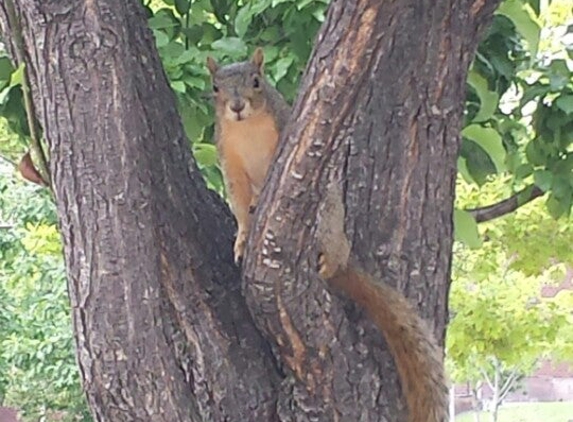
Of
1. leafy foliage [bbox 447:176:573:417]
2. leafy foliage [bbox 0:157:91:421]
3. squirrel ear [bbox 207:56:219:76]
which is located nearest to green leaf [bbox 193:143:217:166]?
squirrel ear [bbox 207:56:219:76]

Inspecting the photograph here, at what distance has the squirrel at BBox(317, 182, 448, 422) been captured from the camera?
1341mm

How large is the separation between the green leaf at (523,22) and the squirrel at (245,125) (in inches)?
14.7

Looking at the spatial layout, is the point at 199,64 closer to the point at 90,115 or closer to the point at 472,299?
the point at 90,115

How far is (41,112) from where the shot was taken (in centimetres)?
136

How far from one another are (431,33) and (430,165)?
187mm

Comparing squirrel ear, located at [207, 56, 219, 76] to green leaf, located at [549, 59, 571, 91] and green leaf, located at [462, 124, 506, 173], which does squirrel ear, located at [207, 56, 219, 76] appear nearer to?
green leaf, located at [462, 124, 506, 173]

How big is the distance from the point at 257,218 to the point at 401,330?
27 cm

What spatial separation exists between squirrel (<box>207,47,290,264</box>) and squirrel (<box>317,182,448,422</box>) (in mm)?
205

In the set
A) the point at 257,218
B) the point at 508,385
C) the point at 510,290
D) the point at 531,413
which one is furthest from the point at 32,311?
the point at 257,218

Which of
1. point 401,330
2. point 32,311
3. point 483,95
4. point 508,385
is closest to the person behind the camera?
point 401,330

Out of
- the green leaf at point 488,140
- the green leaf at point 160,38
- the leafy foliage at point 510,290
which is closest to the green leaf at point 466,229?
the green leaf at point 488,140

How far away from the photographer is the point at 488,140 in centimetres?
160

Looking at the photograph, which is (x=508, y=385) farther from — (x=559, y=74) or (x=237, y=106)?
(x=237, y=106)

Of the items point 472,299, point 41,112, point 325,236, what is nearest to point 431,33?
point 325,236
